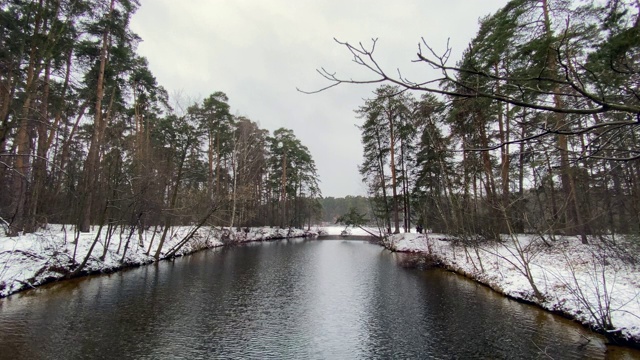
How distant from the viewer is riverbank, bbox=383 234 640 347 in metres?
7.20

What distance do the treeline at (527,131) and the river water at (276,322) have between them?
10.6ft

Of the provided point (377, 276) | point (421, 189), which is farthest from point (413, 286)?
point (421, 189)

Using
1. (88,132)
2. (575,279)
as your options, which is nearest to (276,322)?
(575,279)

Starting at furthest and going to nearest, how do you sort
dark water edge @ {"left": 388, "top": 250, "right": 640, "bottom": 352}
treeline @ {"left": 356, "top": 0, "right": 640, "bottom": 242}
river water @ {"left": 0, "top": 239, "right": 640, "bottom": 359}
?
dark water edge @ {"left": 388, "top": 250, "right": 640, "bottom": 352} < river water @ {"left": 0, "top": 239, "right": 640, "bottom": 359} < treeline @ {"left": 356, "top": 0, "right": 640, "bottom": 242}

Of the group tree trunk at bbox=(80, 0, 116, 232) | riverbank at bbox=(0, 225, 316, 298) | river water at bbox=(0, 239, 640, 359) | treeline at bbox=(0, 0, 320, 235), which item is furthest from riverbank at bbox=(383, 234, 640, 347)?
tree trunk at bbox=(80, 0, 116, 232)

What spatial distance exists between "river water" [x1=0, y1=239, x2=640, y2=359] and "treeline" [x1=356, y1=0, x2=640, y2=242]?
127 inches

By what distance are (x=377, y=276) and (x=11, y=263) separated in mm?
12736

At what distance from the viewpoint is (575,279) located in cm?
686

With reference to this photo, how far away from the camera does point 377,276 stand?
14648 millimetres

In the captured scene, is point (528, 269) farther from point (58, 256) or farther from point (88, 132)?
point (88, 132)

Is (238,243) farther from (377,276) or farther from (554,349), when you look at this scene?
(554,349)

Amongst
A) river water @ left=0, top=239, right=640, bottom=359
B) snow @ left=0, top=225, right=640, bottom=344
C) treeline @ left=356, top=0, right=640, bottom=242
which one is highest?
treeline @ left=356, top=0, right=640, bottom=242

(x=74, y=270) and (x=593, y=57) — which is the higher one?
(x=593, y=57)

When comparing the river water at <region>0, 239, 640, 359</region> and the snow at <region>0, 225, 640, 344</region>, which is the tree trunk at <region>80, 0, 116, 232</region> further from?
the river water at <region>0, 239, 640, 359</region>
